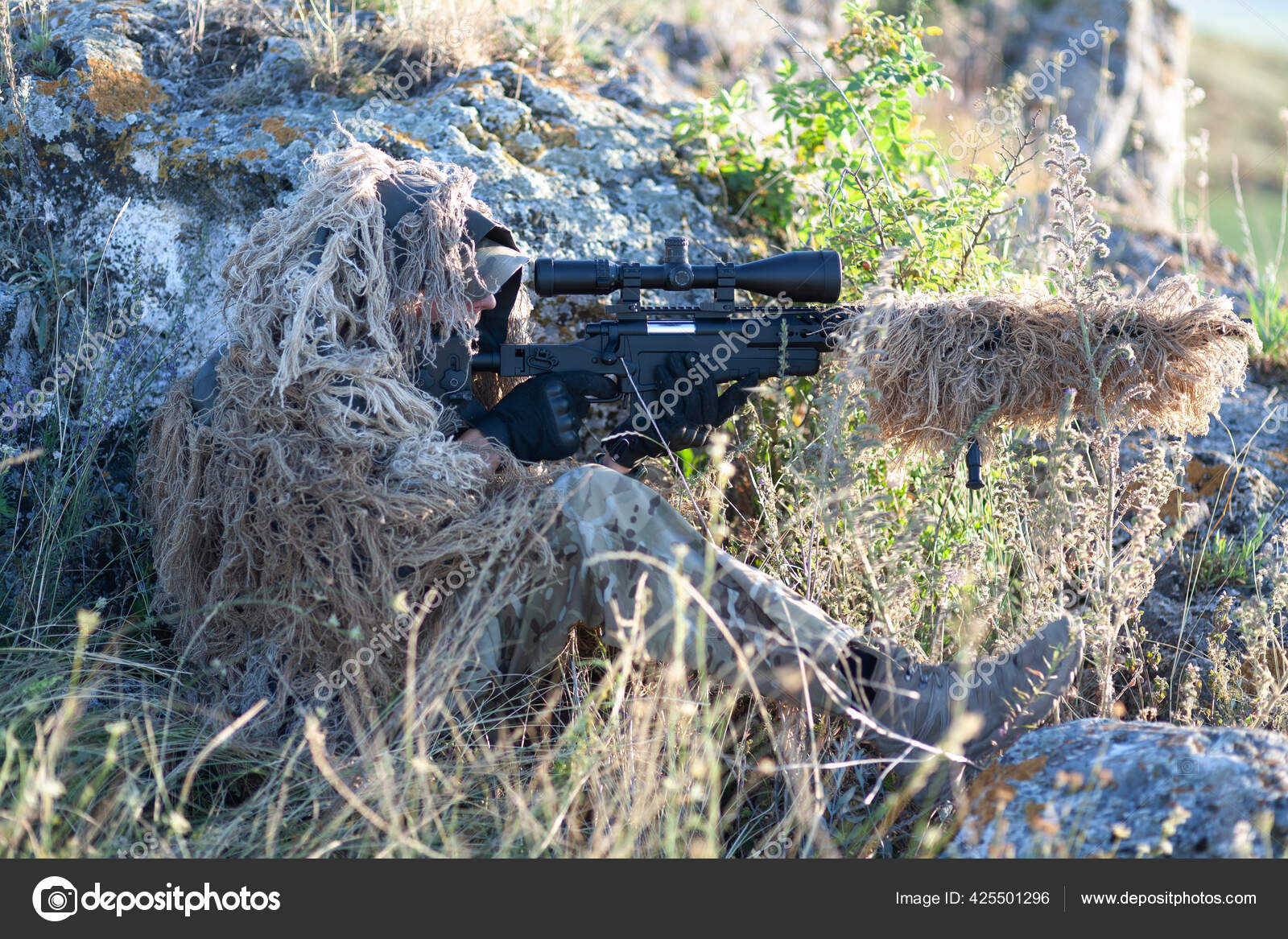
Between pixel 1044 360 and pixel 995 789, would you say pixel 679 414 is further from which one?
A: pixel 995 789

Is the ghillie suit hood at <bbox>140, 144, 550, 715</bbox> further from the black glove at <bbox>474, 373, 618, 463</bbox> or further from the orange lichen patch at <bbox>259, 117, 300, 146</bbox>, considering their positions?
the orange lichen patch at <bbox>259, 117, 300, 146</bbox>

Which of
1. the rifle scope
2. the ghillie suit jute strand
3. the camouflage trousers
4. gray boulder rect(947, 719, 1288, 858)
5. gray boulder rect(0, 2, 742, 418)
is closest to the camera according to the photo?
gray boulder rect(947, 719, 1288, 858)

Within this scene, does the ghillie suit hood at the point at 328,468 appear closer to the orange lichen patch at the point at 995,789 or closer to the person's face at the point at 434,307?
the person's face at the point at 434,307

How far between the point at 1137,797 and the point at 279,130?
3.89 metres

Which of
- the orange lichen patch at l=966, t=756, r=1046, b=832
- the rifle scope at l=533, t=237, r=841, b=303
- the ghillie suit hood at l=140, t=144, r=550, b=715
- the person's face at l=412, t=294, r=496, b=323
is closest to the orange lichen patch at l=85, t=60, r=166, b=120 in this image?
the ghillie suit hood at l=140, t=144, r=550, b=715

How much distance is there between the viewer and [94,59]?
4.07 meters

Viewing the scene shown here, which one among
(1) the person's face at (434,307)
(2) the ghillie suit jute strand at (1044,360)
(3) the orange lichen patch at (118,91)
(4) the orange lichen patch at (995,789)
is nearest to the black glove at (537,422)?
(1) the person's face at (434,307)

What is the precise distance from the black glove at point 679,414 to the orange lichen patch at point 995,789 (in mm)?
1424

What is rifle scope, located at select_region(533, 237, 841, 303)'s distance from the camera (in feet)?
A: 10.6
